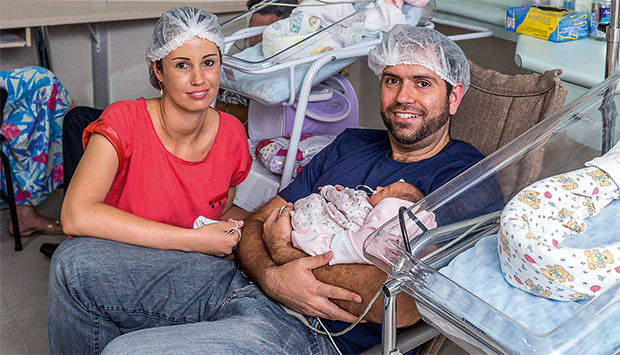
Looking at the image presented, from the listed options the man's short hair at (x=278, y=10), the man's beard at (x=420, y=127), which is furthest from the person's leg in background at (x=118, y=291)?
the man's short hair at (x=278, y=10)

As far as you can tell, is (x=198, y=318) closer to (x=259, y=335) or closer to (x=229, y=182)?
(x=259, y=335)

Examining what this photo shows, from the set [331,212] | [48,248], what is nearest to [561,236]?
[331,212]

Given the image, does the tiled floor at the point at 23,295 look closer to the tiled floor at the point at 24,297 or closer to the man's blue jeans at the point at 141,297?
the tiled floor at the point at 24,297

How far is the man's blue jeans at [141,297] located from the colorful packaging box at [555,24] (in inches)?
52.2

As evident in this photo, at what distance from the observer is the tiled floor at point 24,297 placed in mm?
2441

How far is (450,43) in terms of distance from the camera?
1797mm

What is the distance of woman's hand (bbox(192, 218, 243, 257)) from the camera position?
5.80ft

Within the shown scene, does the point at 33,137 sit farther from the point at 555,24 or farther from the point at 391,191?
the point at 555,24

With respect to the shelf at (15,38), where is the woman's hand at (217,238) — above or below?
above

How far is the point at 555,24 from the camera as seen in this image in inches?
88.7

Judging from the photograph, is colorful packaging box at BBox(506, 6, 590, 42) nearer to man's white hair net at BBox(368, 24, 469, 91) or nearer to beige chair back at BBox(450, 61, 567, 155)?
beige chair back at BBox(450, 61, 567, 155)

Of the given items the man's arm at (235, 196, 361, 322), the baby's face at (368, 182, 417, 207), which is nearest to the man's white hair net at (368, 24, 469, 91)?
the baby's face at (368, 182, 417, 207)

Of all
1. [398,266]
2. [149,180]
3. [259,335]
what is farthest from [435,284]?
[149,180]

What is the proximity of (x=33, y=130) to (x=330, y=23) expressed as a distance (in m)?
1.55
